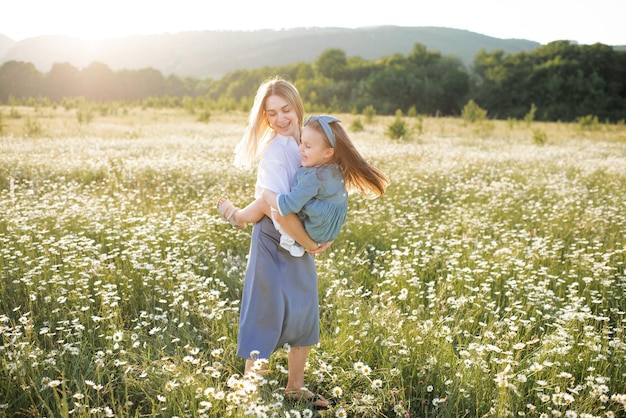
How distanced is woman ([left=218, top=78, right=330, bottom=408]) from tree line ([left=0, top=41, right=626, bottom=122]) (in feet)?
142

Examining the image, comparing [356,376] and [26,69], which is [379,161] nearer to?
[356,376]

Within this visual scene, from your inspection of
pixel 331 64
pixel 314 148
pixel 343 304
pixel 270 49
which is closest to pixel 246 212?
pixel 314 148

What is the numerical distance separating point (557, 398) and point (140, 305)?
335 centimetres

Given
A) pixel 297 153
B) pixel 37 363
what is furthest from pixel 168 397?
pixel 297 153

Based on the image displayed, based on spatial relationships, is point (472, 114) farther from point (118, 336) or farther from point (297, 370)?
point (118, 336)

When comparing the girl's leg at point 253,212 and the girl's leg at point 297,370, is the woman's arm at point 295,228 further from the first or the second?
the girl's leg at point 297,370

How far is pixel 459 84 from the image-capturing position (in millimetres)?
60969

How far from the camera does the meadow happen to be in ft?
10.2

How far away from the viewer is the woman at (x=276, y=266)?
3066mm

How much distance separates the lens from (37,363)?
10.1 ft

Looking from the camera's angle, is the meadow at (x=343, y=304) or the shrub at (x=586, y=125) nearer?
the meadow at (x=343, y=304)

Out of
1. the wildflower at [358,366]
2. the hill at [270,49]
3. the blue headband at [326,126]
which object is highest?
the hill at [270,49]

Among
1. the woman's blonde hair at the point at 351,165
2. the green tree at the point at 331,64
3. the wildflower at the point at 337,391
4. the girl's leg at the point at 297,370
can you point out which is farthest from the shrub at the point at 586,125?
the green tree at the point at 331,64

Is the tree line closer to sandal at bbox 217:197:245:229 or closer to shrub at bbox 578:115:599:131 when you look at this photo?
shrub at bbox 578:115:599:131
